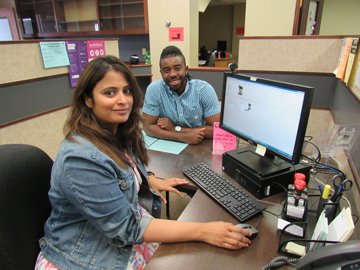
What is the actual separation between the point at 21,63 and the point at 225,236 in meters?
2.27

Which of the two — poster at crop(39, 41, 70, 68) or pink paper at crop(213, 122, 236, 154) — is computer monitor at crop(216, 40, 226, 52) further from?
pink paper at crop(213, 122, 236, 154)

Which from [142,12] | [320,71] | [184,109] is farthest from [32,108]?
[142,12]

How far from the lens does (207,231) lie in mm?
790

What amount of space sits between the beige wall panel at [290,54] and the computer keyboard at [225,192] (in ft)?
4.92

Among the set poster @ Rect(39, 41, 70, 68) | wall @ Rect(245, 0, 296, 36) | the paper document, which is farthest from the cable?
wall @ Rect(245, 0, 296, 36)

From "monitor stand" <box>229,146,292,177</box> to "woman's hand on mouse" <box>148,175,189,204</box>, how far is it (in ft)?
0.92

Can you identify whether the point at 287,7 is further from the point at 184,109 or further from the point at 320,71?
the point at 184,109

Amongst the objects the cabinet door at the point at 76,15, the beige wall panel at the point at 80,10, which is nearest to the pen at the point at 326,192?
the cabinet door at the point at 76,15

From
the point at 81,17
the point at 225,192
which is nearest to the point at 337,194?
the point at 225,192

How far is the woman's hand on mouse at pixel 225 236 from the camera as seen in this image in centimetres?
76

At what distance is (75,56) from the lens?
265 centimetres

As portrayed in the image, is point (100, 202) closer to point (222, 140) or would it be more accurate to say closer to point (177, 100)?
point (222, 140)

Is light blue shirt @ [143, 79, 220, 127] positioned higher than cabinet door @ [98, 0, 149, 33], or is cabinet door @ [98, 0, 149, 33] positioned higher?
cabinet door @ [98, 0, 149, 33]

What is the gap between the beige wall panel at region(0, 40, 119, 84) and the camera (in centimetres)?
203
